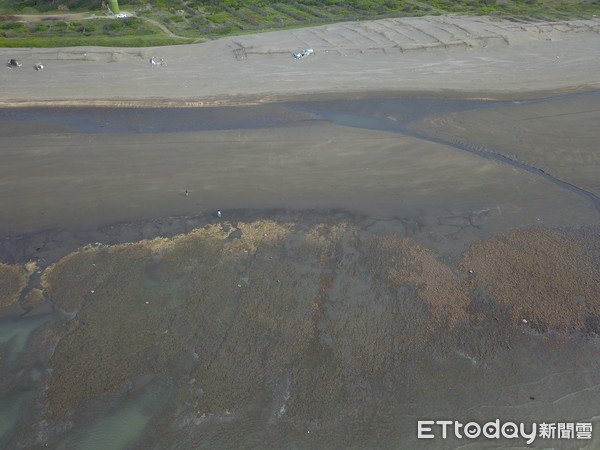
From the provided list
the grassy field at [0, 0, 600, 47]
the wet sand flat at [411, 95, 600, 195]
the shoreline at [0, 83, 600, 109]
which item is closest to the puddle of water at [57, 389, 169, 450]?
the wet sand flat at [411, 95, 600, 195]

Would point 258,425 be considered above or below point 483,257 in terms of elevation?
below

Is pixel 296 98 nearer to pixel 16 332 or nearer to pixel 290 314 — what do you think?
pixel 290 314

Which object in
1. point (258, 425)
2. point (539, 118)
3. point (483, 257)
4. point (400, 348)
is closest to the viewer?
point (258, 425)

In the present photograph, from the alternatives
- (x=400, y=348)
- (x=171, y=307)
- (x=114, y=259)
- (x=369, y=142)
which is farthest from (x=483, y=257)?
(x=114, y=259)

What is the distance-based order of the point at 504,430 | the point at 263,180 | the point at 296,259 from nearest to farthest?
the point at 504,430 → the point at 296,259 → the point at 263,180

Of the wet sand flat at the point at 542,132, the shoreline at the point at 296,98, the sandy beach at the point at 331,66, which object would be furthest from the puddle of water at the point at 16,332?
the wet sand flat at the point at 542,132

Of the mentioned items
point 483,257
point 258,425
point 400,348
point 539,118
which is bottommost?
A: point 258,425

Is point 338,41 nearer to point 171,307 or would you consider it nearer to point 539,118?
point 539,118

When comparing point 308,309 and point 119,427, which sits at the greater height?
point 308,309

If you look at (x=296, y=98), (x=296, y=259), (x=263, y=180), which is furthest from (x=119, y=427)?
(x=296, y=98)
